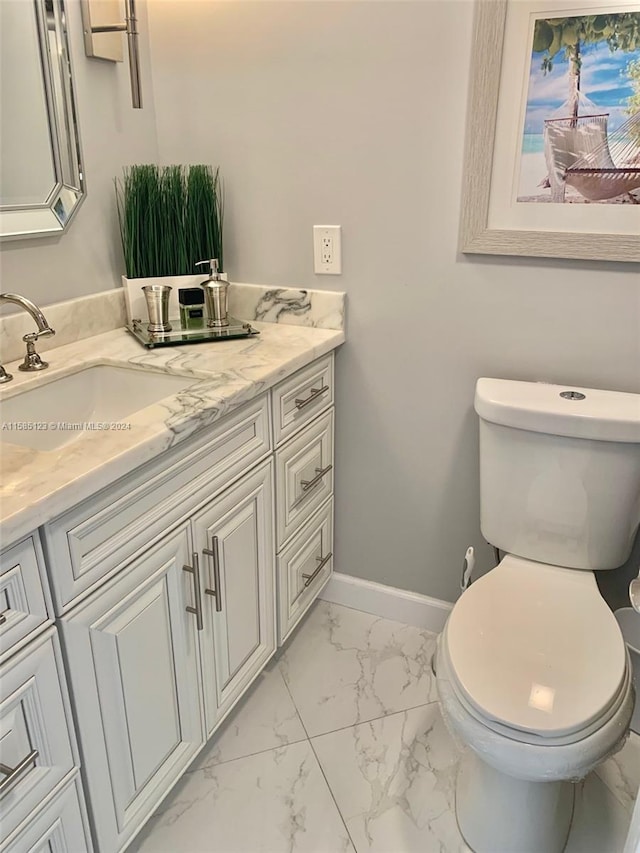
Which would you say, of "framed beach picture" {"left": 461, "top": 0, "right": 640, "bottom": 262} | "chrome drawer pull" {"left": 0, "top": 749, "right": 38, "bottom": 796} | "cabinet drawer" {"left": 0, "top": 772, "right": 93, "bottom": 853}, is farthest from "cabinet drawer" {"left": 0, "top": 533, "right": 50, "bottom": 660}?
"framed beach picture" {"left": 461, "top": 0, "right": 640, "bottom": 262}

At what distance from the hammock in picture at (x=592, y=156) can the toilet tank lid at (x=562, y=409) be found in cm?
42

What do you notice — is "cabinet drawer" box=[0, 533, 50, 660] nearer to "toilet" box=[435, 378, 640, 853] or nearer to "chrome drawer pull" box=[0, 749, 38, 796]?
"chrome drawer pull" box=[0, 749, 38, 796]

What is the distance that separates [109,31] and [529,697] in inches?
65.5

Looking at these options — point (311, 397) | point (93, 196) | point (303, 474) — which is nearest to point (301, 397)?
point (311, 397)

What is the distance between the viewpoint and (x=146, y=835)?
1344 mm

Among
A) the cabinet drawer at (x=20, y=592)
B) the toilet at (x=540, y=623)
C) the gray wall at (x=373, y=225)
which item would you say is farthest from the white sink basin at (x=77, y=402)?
the toilet at (x=540, y=623)

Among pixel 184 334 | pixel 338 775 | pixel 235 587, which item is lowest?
pixel 338 775

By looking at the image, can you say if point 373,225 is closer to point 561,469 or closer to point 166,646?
point 561,469

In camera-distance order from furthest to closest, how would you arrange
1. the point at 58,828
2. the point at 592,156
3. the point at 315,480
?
1. the point at 315,480
2. the point at 592,156
3. the point at 58,828

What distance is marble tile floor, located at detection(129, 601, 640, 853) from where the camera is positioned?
134 centimetres

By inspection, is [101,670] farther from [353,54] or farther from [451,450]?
[353,54]

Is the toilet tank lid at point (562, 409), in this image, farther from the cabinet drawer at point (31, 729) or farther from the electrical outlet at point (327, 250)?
the cabinet drawer at point (31, 729)

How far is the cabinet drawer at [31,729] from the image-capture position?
865mm

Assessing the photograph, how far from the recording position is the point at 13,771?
34.4 inches
